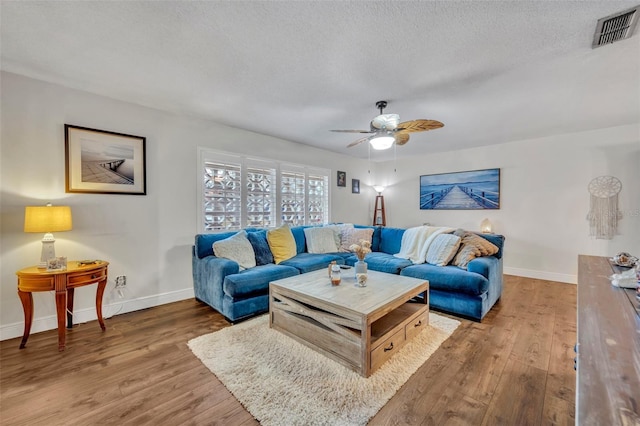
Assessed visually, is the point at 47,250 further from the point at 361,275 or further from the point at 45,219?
the point at 361,275

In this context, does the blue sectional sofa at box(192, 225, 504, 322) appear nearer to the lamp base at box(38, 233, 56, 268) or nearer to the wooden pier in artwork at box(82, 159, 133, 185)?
the wooden pier in artwork at box(82, 159, 133, 185)

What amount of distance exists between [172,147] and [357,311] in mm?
3015

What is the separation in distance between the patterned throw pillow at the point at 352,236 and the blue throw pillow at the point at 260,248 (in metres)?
1.23

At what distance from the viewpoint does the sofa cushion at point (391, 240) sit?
13.4 ft

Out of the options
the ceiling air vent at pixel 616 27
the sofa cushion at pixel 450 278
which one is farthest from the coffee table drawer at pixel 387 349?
the ceiling air vent at pixel 616 27

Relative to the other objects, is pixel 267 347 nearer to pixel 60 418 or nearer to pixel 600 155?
pixel 60 418

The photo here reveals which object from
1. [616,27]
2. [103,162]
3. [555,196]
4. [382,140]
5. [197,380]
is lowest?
[197,380]

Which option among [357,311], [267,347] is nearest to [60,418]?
[267,347]

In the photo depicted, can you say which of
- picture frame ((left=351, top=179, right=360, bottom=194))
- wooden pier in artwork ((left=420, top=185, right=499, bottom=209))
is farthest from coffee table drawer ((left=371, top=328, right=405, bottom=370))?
picture frame ((left=351, top=179, right=360, bottom=194))

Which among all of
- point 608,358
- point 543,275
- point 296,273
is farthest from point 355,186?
point 608,358

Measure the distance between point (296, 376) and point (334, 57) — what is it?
7.83 feet

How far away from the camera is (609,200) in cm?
381

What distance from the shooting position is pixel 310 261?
344cm

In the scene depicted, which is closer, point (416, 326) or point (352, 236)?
point (416, 326)
